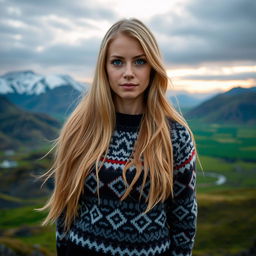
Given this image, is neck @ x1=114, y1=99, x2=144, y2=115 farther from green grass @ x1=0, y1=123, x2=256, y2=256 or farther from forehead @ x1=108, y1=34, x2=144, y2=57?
green grass @ x1=0, y1=123, x2=256, y2=256

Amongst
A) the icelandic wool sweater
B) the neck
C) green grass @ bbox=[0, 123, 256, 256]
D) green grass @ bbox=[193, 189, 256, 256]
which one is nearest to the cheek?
the neck

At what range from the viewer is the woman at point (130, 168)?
4.31m

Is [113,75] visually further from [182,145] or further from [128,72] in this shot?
[182,145]

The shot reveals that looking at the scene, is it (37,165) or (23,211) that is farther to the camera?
(37,165)

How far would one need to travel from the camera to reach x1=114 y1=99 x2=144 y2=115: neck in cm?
484

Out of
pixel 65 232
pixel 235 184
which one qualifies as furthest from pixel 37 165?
pixel 65 232

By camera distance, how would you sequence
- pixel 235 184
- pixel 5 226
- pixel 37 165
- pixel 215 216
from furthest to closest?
pixel 37 165 < pixel 235 184 < pixel 5 226 < pixel 215 216

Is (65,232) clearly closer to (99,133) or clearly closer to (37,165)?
(99,133)

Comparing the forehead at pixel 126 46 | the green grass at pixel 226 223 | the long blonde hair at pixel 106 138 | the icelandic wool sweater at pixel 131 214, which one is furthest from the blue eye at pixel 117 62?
the green grass at pixel 226 223

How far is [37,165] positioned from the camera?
436 feet

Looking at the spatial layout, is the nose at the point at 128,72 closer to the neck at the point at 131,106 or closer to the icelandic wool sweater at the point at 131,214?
the neck at the point at 131,106

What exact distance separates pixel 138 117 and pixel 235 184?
396ft

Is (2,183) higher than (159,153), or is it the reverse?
(159,153)

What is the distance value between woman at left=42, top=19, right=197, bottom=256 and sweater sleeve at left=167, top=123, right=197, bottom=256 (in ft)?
0.04
